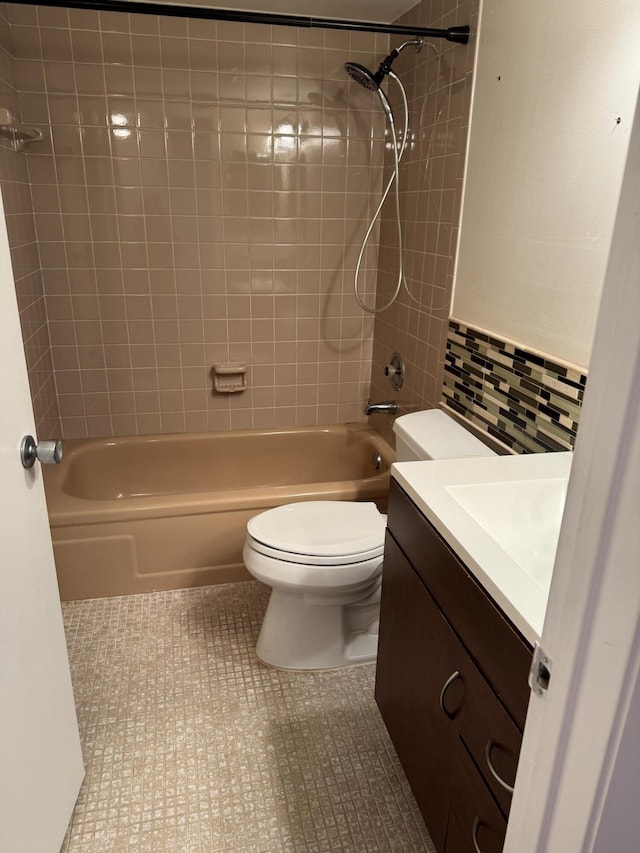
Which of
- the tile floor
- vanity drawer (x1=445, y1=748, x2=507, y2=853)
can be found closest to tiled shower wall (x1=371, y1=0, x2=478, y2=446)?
the tile floor

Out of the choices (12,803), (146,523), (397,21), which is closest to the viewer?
(12,803)

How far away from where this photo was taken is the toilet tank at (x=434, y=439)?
166cm

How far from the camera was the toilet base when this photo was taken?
1.85m

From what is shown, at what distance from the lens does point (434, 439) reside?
1.72 metres

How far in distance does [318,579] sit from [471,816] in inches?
29.9

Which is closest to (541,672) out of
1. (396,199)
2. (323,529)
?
(323,529)

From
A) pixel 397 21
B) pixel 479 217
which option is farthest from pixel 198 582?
pixel 397 21

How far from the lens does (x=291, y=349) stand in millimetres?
2789

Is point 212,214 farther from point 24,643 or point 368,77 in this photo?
point 24,643

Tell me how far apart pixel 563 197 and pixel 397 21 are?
4.67 ft

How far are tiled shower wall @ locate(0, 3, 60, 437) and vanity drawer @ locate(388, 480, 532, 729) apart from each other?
5.30ft

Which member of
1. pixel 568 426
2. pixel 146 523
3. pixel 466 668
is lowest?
pixel 146 523

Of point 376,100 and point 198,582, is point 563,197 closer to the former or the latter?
point 376,100

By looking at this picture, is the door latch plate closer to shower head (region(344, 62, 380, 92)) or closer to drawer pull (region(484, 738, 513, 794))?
drawer pull (region(484, 738, 513, 794))
